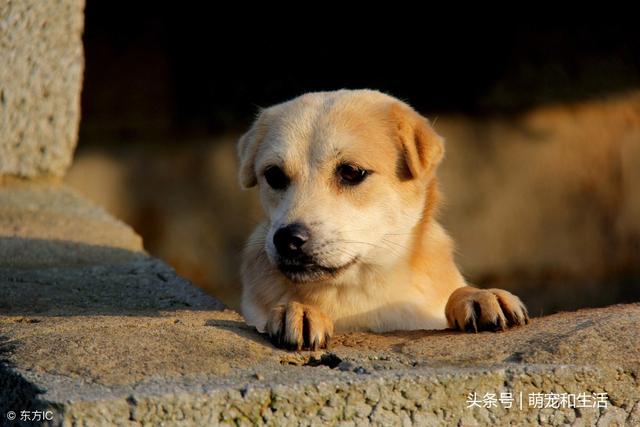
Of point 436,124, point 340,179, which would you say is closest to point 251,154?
point 340,179

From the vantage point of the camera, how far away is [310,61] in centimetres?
870

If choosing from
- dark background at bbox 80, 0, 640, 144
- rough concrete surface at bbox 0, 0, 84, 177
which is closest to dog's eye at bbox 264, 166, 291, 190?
rough concrete surface at bbox 0, 0, 84, 177

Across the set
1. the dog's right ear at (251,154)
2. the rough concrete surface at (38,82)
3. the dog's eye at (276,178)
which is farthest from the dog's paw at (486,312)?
the rough concrete surface at (38,82)

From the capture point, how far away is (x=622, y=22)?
8.54 metres

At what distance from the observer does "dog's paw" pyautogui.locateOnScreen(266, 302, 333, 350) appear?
3.47 metres

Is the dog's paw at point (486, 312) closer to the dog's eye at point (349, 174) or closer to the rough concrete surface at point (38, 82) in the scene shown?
the dog's eye at point (349, 174)

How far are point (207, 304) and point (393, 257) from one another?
0.90 meters

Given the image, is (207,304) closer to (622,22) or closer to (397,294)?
(397,294)

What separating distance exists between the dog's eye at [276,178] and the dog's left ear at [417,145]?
499mm

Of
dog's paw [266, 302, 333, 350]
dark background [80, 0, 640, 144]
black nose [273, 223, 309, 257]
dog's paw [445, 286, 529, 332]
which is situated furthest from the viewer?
dark background [80, 0, 640, 144]

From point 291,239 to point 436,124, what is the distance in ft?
17.1

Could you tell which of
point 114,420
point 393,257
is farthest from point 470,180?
point 114,420

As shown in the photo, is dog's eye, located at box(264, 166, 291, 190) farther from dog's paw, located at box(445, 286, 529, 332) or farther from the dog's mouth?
dog's paw, located at box(445, 286, 529, 332)

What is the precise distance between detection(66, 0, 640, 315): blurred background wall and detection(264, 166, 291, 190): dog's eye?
448cm
